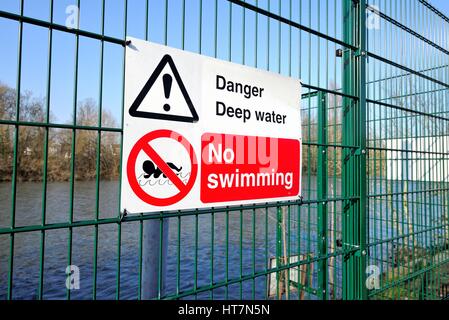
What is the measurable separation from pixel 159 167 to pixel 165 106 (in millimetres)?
319

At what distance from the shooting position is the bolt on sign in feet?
5.42

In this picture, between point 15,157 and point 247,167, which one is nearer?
point 15,157

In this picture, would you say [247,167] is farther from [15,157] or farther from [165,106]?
[15,157]

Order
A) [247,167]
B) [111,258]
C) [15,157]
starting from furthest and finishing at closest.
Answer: [111,258], [247,167], [15,157]

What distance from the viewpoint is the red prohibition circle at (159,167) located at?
5.35ft

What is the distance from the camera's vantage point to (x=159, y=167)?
1.73 m

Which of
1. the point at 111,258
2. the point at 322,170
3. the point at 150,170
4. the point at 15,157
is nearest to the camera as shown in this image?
the point at 15,157

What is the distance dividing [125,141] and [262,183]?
93 cm

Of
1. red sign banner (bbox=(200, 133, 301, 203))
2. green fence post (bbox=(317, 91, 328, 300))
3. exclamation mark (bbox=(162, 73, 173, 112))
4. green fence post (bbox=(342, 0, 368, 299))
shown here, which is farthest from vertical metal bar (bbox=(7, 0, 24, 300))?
green fence post (bbox=(342, 0, 368, 299))

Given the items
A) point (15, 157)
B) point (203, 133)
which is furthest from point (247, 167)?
point (15, 157)

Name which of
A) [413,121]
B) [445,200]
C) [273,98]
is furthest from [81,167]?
[445,200]

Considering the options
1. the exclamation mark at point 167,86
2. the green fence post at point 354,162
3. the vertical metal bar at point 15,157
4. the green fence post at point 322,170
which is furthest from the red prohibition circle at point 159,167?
the green fence post at point 354,162

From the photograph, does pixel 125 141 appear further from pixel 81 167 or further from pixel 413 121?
pixel 413 121
